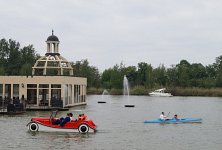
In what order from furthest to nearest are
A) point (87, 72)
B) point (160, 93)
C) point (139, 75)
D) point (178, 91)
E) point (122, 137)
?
point (139, 75) < point (87, 72) < point (178, 91) < point (160, 93) < point (122, 137)

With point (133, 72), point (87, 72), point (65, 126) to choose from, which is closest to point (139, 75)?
point (133, 72)

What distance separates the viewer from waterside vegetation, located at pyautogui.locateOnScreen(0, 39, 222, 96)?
4850 inches

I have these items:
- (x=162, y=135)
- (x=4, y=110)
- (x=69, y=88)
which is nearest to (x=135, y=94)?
(x=69, y=88)

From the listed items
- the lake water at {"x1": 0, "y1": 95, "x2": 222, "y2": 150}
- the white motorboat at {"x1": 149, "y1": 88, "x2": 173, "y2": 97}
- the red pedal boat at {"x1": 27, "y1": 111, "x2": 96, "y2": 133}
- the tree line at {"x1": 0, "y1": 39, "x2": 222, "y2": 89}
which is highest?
the tree line at {"x1": 0, "y1": 39, "x2": 222, "y2": 89}

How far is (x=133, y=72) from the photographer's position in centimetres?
14600

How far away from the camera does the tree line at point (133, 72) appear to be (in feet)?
406

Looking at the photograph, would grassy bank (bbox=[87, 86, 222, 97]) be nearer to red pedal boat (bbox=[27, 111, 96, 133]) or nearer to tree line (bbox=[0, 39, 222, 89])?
tree line (bbox=[0, 39, 222, 89])

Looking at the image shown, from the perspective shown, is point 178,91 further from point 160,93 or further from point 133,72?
point 133,72

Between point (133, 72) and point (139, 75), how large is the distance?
200cm

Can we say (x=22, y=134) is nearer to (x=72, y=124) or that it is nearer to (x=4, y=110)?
(x=72, y=124)

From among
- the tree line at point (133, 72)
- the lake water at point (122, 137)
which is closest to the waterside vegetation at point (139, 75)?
the tree line at point (133, 72)

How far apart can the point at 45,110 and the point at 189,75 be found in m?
91.3

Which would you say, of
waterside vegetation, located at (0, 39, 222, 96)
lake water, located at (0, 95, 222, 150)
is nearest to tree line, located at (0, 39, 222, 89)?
waterside vegetation, located at (0, 39, 222, 96)

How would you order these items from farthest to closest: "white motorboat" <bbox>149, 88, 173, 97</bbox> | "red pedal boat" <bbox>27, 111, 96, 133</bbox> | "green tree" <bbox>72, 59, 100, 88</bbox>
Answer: "green tree" <bbox>72, 59, 100, 88</bbox> < "white motorboat" <bbox>149, 88, 173, 97</bbox> < "red pedal boat" <bbox>27, 111, 96, 133</bbox>
